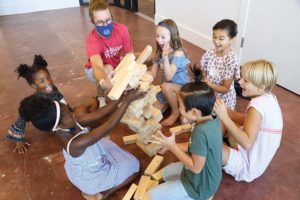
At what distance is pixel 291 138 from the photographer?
95.8 inches

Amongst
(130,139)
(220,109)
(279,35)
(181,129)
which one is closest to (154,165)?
(130,139)

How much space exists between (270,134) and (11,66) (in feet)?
A: 11.7

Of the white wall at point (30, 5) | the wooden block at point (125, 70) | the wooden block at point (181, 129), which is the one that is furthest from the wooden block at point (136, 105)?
the white wall at point (30, 5)

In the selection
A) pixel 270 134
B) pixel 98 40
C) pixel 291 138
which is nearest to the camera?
pixel 270 134

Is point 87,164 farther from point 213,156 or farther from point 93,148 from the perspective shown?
point 213,156

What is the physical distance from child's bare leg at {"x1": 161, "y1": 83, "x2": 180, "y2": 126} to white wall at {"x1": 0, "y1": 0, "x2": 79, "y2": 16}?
5.20 m

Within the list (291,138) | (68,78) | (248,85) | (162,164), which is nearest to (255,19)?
(291,138)

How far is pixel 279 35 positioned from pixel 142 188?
221 centimetres

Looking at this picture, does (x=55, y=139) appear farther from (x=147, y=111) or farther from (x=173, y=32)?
(x=173, y=32)

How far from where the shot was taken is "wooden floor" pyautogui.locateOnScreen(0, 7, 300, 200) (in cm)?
202

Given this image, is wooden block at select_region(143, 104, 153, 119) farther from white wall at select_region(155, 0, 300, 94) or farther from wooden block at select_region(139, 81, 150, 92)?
white wall at select_region(155, 0, 300, 94)

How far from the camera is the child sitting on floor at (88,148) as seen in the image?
1623 millimetres

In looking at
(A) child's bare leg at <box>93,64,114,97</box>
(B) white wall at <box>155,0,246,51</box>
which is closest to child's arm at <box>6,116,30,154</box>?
(A) child's bare leg at <box>93,64,114,97</box>

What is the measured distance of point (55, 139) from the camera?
2.57 m
